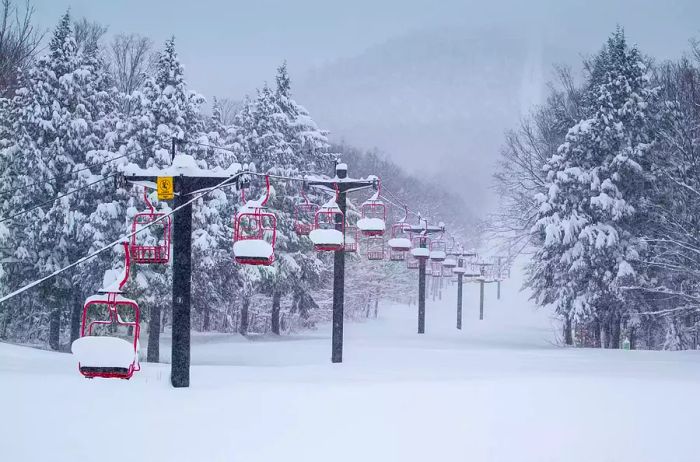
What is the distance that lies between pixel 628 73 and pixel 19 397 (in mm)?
24867

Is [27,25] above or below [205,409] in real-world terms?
above

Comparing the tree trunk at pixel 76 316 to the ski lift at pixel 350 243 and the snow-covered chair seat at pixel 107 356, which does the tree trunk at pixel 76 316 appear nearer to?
the ski lift at pixel 350 243

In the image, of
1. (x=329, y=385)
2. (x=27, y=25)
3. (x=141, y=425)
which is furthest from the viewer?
(x=27, y=25)

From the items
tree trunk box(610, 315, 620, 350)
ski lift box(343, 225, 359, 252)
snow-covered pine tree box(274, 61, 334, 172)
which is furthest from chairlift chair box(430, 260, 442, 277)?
tree trunk box(610, 315, 620, 350)

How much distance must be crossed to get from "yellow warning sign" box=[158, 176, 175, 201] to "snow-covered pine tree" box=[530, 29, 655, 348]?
57.9 feet

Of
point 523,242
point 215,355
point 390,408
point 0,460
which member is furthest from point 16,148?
point 523,242

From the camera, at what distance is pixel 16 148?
21953 mm

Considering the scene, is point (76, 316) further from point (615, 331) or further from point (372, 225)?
point (615, 331)

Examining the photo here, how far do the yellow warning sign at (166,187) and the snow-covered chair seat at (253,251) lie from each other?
1385 mm

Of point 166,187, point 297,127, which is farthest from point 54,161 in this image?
point 166,187

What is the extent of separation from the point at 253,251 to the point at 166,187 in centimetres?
184

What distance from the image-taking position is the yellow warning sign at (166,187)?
9.51 meters

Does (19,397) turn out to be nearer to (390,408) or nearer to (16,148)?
(390,408)

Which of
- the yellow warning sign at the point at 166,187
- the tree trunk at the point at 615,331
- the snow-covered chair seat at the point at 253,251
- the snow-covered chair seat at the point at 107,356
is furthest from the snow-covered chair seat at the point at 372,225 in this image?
the tree trunk at the point at 615,331
